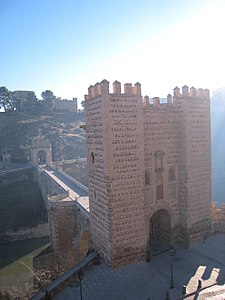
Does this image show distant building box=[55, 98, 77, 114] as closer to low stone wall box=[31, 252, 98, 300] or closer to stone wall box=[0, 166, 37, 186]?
stone wall box=[0, 166, 37, 186]

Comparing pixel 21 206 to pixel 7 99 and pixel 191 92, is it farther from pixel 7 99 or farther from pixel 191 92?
pixel 7 99

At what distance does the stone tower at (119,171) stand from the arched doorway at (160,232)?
5.65ft

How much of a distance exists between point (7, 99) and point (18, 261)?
5609cm

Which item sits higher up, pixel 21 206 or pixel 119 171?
pixel 119 171

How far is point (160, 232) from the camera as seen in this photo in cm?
1631

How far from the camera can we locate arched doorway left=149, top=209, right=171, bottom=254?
15484 mm

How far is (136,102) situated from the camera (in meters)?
13.6

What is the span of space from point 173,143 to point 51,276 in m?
9.97

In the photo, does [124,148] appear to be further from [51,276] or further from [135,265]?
[51,276]

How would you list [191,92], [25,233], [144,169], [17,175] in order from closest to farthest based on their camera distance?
[144,169] → [191,92] → [25,233] → [17,175]

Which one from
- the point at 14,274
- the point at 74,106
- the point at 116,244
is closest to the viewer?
the point at 116,244

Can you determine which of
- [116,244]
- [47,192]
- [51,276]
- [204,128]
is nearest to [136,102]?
[204,128]

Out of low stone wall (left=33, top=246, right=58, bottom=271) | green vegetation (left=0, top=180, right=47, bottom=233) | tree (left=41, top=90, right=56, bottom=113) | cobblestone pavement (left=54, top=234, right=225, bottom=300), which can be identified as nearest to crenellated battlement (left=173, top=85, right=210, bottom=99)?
cobblestone pavement (left=54, top=234, right=225, bottom=300)

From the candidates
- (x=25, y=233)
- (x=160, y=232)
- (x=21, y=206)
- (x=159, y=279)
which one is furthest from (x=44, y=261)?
(x=21, y=206)
